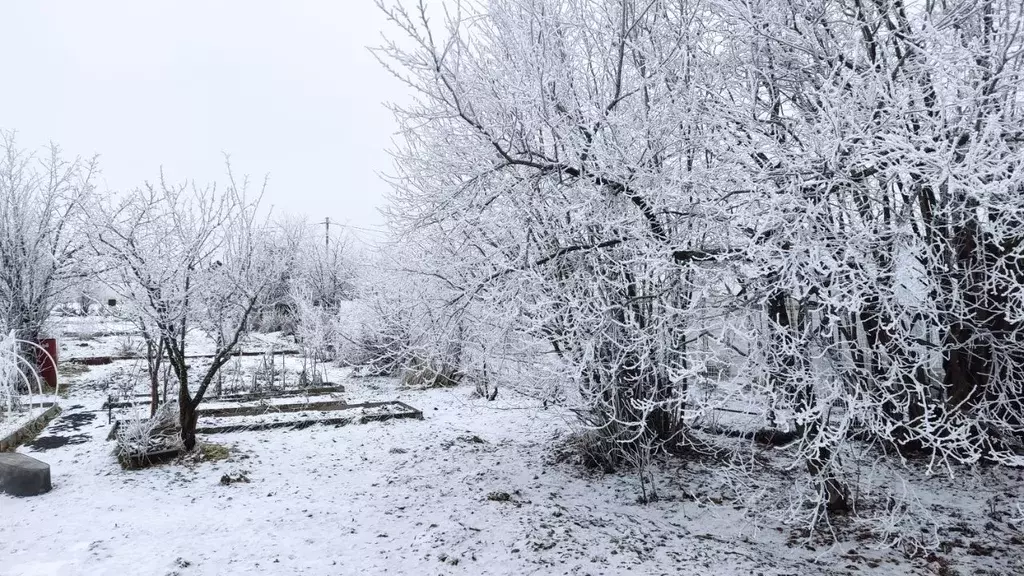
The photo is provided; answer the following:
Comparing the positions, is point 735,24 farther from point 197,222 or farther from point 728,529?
point 197,222

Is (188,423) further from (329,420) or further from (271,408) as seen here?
(271,408)

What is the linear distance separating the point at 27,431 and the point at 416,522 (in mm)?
5862

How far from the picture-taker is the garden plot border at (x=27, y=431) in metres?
6.77

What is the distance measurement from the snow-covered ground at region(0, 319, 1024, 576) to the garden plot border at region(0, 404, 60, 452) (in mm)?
243

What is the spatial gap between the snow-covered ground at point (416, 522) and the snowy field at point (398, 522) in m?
0.02

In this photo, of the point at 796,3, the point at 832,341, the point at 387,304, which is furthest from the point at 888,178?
the point at 387,304

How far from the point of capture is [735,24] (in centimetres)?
455

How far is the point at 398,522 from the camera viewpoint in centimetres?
471

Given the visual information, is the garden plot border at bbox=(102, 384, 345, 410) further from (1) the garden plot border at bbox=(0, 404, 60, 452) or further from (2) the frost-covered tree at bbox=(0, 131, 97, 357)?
(2) the frost-covered tree at bbox=(0, 131, 97, 357)

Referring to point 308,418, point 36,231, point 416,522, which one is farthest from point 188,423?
point 36,231

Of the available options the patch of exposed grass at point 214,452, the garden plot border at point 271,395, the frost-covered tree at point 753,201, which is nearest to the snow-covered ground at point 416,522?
the patch of exposed grass at point 214,452

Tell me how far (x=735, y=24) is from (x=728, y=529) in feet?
12.4

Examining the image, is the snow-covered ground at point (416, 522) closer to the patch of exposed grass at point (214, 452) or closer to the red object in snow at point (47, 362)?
the patch of exposed grass at point (214, 452)

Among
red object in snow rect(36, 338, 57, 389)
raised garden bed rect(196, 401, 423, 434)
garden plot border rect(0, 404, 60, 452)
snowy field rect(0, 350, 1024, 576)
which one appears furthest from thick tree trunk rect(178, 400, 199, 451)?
red object in snow rect(36, 338, 57, 389)
